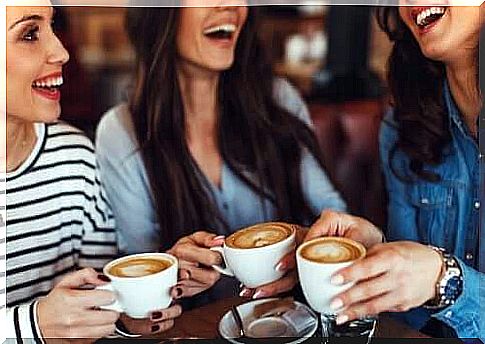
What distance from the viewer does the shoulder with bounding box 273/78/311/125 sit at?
2.98 ft

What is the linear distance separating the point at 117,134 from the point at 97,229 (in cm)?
10

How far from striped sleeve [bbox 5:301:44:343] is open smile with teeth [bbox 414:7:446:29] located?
46cm

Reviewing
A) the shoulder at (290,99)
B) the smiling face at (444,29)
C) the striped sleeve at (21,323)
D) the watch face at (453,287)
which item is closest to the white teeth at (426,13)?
the smiling face at (444,29)

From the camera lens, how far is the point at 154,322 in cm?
90

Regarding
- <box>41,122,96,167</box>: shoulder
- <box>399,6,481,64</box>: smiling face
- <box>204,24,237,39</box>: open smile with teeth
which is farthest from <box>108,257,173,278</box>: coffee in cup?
<box>399,6,481,64</box>: smiling face

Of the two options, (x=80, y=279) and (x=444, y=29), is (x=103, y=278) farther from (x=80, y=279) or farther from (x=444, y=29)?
(x=444, y=29)

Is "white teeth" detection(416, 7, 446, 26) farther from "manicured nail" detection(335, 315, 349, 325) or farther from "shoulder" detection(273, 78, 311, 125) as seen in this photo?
"manicured nail" detection(335, 315, 349, 325)

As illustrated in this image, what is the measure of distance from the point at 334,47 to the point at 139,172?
0.23 metres

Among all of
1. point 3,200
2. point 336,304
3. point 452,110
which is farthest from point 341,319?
point 3,200

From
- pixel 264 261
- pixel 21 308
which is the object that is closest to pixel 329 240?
pixel 264 261

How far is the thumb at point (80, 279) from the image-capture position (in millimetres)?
890

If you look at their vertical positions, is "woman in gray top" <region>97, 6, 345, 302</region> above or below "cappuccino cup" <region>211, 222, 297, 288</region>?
above

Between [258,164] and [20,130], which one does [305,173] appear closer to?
[258,164]

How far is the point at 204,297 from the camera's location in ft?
2.99
